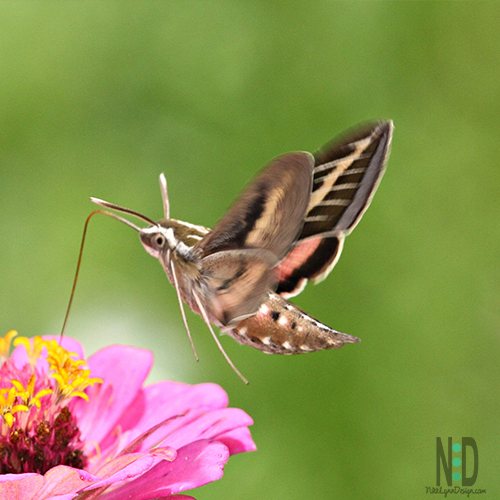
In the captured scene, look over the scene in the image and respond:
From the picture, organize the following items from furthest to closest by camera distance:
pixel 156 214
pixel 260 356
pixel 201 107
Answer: pixel 201 107 < pixel 156 214 < pixel 260 356

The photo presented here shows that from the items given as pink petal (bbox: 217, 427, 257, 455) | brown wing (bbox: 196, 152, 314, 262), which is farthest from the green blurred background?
brown wing (bbox: 196, 152, 314, 262)

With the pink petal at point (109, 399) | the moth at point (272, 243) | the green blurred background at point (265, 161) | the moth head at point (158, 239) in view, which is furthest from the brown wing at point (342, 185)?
the green blurred background at point (265, 161)

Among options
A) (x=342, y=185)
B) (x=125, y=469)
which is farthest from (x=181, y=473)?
(x=342, y=185)

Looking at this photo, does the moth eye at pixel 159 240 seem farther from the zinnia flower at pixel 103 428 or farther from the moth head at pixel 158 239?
the zinnia flower at pixel 103 428

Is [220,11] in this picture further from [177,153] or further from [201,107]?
[177,153]

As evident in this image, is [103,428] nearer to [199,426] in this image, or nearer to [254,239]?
[199,426]

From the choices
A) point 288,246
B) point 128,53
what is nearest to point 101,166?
point 128,53

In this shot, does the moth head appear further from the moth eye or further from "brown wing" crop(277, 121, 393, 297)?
"brown wing" crop(277, 121, 393, 297)
